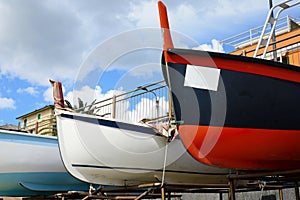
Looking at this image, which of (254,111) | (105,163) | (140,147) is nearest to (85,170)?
(105,163)

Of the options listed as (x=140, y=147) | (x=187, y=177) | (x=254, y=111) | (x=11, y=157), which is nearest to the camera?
(x=254, y=111)

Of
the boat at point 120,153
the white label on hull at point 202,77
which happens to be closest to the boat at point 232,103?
the white label on hull at point 202,77

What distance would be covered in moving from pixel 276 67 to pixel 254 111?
513 mm

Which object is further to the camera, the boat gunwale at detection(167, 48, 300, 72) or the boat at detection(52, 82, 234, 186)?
the boat at detection(52, 82, 234, 186)

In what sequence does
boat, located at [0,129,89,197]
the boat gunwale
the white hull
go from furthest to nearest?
boat, located at [0,129,89,197]
the white hull
the boat gunwale

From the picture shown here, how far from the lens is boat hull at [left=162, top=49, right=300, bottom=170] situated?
3750 millimetres

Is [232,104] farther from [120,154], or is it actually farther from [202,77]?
[120,154]

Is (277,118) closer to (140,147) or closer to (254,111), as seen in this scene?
(254,111)

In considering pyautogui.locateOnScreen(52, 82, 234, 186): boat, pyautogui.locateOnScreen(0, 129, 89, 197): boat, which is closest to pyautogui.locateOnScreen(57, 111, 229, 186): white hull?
pyautogui.locateOnScreen(52, 82, 234, 186): boat

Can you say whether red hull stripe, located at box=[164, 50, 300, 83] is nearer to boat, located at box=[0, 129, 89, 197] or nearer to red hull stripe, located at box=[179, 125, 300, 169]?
red hull stripe, located at box=[179, 125, 300, 169]

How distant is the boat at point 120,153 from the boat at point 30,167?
1.39 meters

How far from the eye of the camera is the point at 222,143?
3795 millimetres

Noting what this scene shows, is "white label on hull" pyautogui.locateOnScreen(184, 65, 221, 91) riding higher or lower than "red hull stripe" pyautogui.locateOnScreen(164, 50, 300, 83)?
lower

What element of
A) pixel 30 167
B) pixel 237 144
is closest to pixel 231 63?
pixel 237 144
